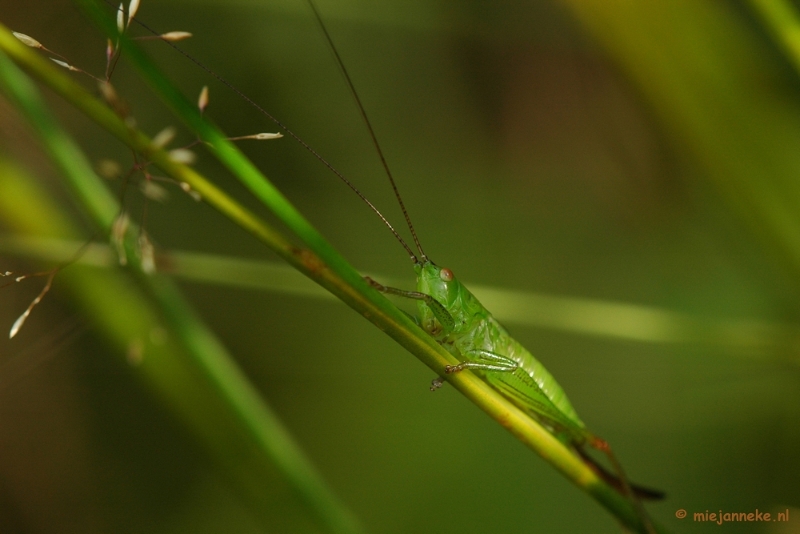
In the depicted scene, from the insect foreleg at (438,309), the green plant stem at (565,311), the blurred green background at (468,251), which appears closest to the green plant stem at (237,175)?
the insect foreleg at (438,309)

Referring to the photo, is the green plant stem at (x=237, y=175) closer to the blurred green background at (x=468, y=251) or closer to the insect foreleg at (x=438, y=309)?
the insect foreleg at (x=438, y=309)

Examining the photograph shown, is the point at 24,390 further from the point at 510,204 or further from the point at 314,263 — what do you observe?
the point at 510,204

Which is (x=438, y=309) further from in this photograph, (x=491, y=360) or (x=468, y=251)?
(x=468, y=251)

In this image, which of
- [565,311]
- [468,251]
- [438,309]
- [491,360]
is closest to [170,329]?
[438,309]

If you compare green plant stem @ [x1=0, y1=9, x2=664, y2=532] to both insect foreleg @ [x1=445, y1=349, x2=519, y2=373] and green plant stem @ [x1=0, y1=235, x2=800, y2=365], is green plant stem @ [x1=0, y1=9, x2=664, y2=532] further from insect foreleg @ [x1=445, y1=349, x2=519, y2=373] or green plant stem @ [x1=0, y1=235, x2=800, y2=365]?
insect foreleg @ [x1=445, y1=349, x2=519, y2=373]

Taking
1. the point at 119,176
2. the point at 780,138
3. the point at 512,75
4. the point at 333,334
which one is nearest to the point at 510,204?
the point at 512,75

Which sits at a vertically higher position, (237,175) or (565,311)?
(565,311)

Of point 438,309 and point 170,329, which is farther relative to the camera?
point 438,309

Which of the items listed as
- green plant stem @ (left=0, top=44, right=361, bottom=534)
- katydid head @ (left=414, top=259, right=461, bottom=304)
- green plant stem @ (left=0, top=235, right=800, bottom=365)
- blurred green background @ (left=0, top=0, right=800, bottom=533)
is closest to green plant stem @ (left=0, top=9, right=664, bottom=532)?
green plant stem @ (left=0, top=44, right=361, bottom=534)


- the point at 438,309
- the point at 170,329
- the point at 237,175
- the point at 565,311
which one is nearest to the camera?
the point at 237,175
